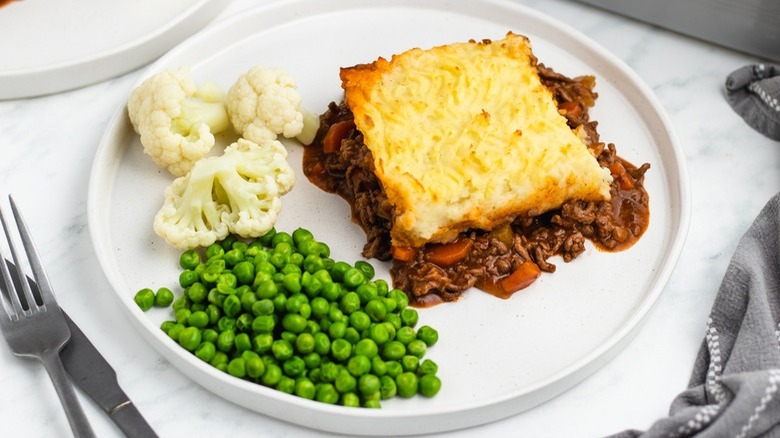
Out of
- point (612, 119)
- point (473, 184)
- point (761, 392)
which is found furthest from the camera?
point (612, 119)

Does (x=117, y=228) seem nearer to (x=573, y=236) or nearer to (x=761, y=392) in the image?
(x=573, y=236)

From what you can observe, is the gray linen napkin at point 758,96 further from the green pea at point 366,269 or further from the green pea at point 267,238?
the green pea at point 267,238

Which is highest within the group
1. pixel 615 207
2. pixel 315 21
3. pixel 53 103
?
pixel 615 207

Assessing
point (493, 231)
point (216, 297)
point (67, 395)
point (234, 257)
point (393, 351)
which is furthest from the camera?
point (493, 231)

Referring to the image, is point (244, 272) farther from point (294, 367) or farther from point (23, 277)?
point (23, 277)

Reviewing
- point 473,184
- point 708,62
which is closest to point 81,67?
point 473,184

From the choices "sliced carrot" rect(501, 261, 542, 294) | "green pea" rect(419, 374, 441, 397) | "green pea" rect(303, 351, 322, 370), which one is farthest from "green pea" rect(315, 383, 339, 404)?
"sliced carrot" rect(501, 261, 542, 294)

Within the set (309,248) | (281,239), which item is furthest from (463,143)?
(281,239)
